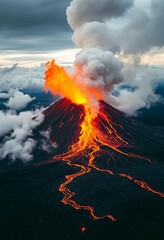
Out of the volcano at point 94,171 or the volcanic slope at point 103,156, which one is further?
the volcanic slope at point 103,156

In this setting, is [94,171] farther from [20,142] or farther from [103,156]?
[20,142]

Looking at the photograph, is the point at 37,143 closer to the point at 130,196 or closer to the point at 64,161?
the point at 64,161

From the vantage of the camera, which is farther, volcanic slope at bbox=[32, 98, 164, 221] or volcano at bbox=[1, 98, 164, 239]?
volcanic slope at bbox=[32, 98, 164, 221]

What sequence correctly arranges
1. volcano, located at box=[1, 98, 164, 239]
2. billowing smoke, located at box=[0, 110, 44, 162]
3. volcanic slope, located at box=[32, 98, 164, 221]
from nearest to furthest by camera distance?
volcano, located at box=[1, 98, 164, 239] < volcanic slope, located at box=[32, 98, 164, 221] < billowing smoke, located at box=[0, 110, 44, 162]

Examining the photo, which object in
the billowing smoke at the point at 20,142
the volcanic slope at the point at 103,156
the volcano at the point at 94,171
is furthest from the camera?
the billowing smoke at the point at 20,142

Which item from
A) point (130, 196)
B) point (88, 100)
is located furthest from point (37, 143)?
point (130, 196)

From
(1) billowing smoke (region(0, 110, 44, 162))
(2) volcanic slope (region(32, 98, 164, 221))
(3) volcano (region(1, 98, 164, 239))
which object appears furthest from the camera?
(1) billowing smoke (region(0, 110, 44, 162))

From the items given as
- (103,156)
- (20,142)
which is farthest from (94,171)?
(20,142)

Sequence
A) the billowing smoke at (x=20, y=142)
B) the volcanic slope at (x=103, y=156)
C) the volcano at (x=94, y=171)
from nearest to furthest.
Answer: the volcano at (x=94, y=171), the volcanic slope at (x=103, y=156), the billowing smoke at (x=20, y=142)
